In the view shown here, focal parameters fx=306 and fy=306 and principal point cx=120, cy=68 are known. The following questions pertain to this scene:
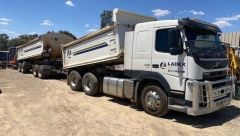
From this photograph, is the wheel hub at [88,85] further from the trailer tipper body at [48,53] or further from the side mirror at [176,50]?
the trailer tipper body at [48,53]

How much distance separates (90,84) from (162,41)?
15.6ft

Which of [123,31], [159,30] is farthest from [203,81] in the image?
[123,31]

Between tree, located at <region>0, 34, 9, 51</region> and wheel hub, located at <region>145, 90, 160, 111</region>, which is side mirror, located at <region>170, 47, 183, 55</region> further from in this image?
tree, located at <region>0, 34, 9, 51</region>

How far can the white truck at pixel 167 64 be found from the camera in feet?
26.3

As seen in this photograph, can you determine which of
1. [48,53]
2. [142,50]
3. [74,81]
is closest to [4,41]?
[48,53]

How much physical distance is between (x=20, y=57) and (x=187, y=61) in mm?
19923

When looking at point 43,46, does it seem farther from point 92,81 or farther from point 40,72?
point 92,81

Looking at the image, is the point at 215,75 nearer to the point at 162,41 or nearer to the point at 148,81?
the point at 162,41

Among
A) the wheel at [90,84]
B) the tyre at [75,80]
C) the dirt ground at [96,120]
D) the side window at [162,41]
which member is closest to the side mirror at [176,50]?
the side window at [162,41]

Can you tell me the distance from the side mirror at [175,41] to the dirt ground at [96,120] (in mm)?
1987

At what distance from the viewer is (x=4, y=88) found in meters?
14.8

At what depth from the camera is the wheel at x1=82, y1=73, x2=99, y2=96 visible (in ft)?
40.3

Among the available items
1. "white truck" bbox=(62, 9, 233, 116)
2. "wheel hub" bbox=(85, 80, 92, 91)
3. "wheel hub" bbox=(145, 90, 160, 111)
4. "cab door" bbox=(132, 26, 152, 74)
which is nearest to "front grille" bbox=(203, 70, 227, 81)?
"white truck" bbox=(62, 9, 233, 116)

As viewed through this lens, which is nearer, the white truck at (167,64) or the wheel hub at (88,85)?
the white truck at (167,64)
